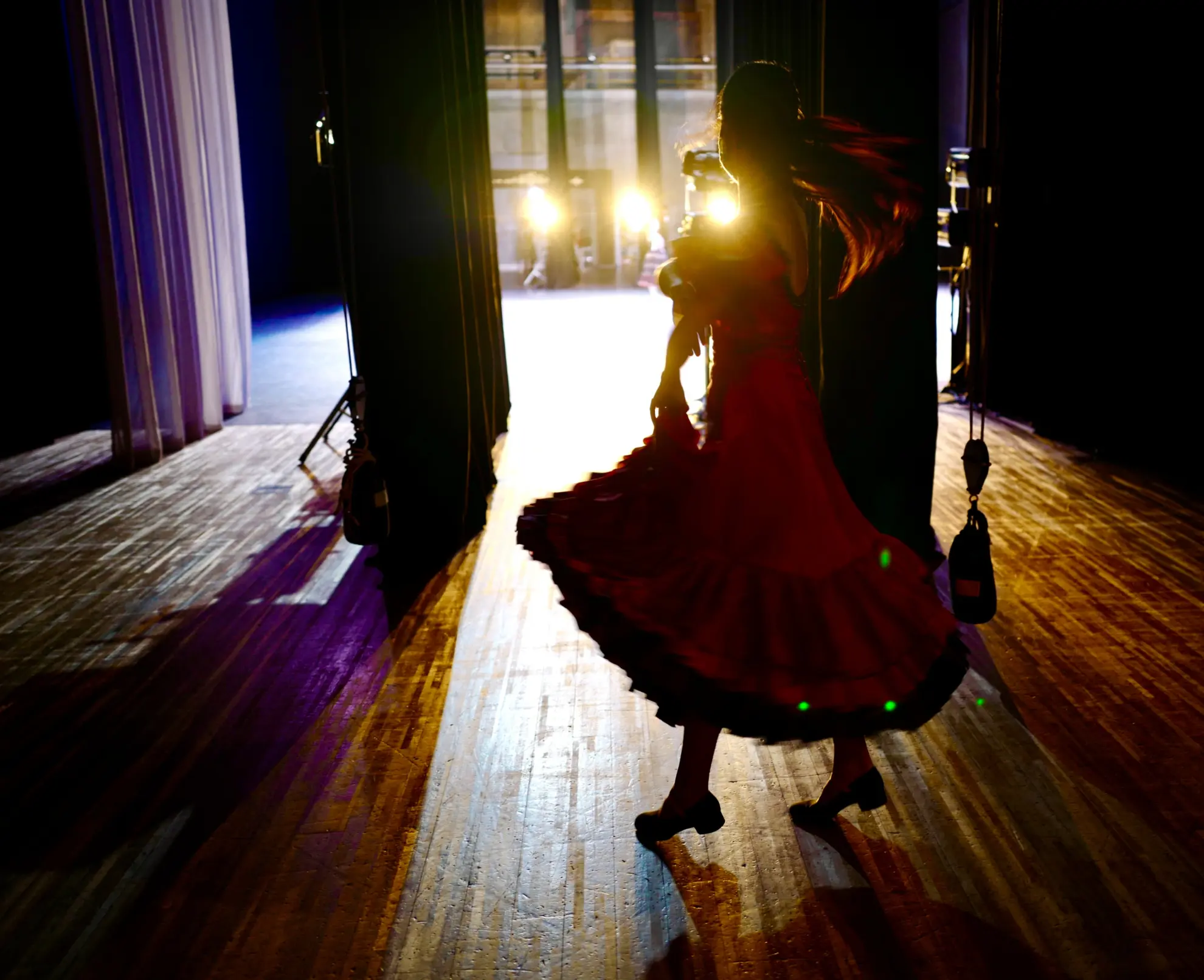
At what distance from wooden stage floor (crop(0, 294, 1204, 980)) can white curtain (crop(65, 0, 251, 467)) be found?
180 centimetres

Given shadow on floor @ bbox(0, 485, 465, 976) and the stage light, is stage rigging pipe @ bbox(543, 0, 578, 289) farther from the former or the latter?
shadow on floor @ bbox(0, 485, 465, 976)

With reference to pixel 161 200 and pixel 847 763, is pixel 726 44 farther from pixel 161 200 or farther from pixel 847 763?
pixel 847 763

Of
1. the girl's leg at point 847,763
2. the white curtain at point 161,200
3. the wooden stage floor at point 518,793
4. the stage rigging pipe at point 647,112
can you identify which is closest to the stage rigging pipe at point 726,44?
the white curtain at point 161,200

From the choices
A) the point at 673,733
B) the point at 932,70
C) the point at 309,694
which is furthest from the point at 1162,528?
the point at 309,694

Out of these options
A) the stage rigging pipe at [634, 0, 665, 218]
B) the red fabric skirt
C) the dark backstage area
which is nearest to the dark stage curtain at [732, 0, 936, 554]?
the dark backstage area

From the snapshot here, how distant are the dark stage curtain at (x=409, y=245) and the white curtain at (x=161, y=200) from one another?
79.3 inches

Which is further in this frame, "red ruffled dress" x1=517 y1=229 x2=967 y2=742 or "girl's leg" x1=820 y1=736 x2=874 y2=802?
"girl's leg" x1=820 y1=736 x2=874 y2=802

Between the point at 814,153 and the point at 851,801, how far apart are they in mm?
1252

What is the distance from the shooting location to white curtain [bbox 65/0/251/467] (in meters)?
5.03

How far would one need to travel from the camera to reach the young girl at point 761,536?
71.0 inches

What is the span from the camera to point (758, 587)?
1.85 meters

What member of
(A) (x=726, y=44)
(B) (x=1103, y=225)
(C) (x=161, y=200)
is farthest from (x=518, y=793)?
(A) (x=726, y=44)

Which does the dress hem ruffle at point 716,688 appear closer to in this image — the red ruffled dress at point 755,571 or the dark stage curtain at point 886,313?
the red ruffled dress at point 755,571

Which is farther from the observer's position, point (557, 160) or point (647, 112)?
point (557, 160)
